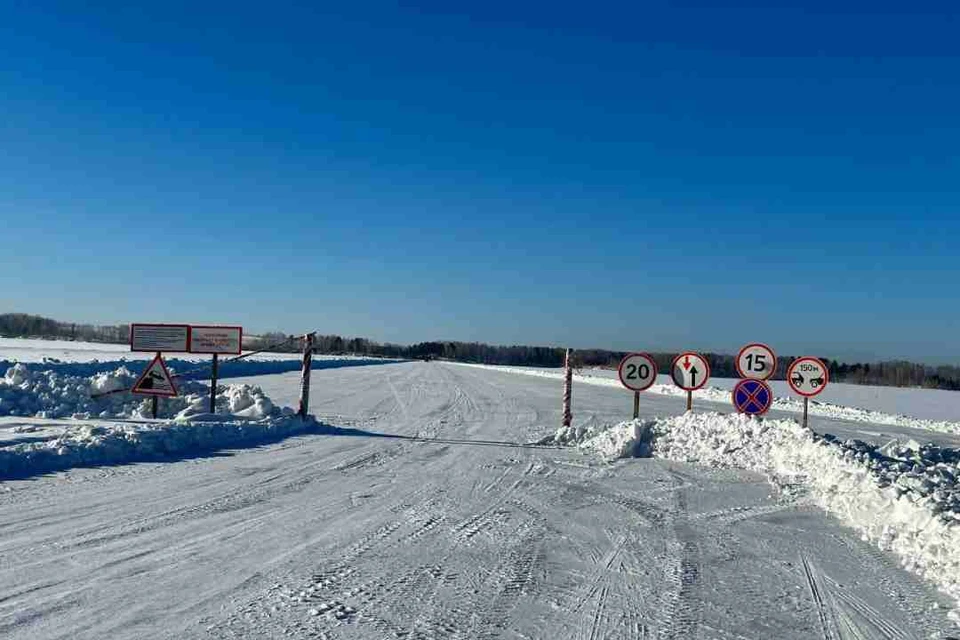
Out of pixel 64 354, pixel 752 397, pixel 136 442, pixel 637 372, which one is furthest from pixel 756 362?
pixel 64 354

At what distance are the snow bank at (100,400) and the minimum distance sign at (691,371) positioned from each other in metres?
8.88

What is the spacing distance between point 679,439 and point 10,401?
14453mm

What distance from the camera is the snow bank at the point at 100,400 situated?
16375 millimetres

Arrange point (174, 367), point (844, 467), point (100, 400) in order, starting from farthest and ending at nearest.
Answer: point (174, 367)
point (100, 400)
point (844, 467)

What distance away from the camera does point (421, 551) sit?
677cm

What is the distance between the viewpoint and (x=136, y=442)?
38.6 feet

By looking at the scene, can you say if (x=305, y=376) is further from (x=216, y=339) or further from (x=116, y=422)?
(x=116, y=422)

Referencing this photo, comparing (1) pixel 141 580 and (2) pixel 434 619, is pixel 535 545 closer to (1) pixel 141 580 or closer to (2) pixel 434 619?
(2) pixel 434 619

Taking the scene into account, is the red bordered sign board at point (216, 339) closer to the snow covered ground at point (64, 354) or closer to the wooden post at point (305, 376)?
the wooden post at point (305, 376)

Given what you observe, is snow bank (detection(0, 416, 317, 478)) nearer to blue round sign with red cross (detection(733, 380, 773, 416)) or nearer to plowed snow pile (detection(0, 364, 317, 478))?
plowed snow pile (detection(0, 364, 317, 478))

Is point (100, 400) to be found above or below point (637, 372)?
below

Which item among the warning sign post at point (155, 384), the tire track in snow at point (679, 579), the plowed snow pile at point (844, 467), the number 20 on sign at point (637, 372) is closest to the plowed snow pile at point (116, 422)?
the warning sign post at point (155, 384)

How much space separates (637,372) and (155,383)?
1023cm

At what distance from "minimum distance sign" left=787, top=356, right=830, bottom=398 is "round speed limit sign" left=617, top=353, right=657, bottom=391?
2.77 meters
